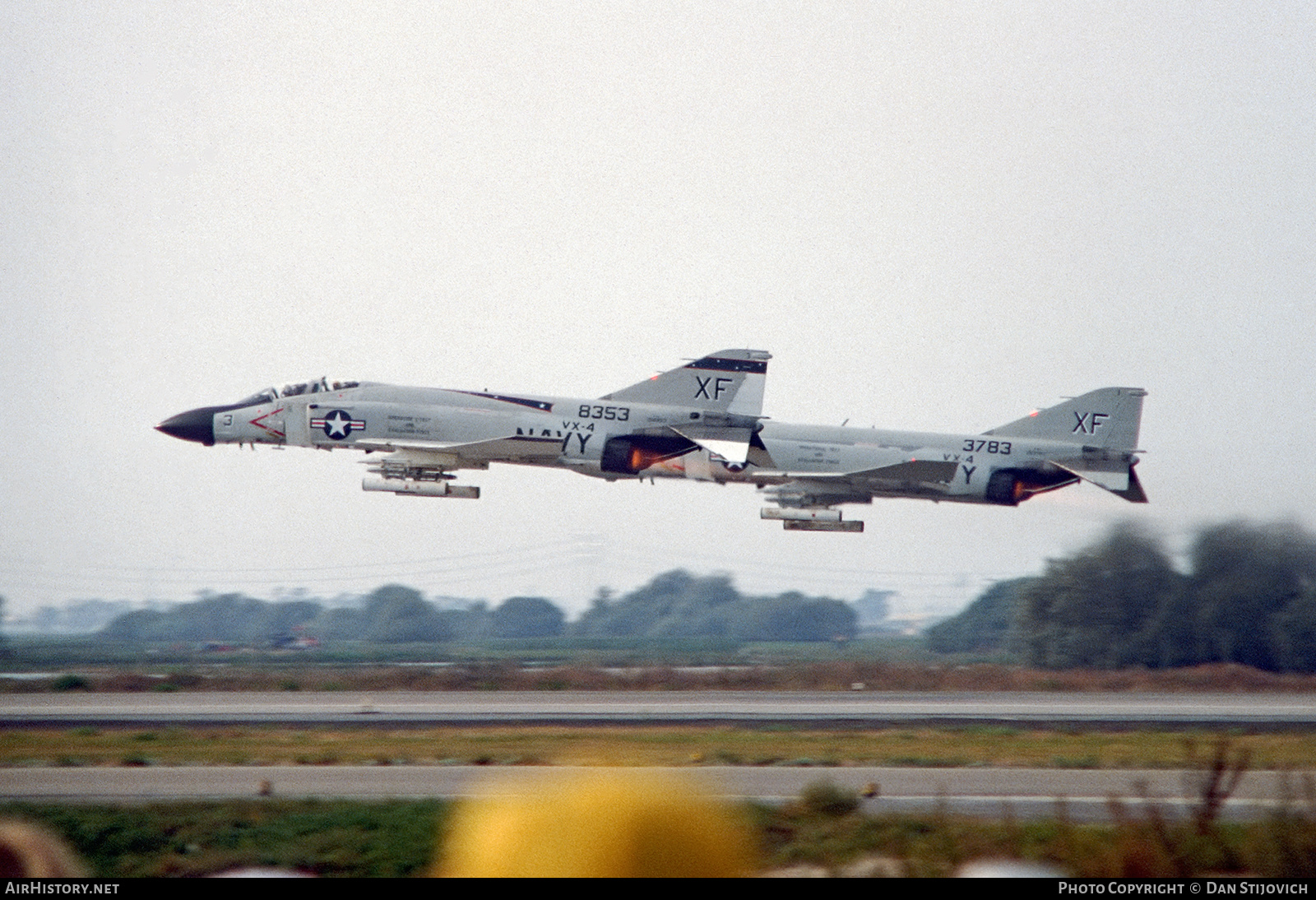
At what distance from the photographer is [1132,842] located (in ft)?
40.3

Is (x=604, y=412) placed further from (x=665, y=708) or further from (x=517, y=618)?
(x=517, y=618)

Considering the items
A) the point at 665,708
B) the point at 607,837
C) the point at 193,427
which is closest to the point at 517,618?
the point at 193,427

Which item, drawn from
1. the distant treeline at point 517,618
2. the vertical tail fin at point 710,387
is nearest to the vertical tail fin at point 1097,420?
the vertical tail fin at point 710,387

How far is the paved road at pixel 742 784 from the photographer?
17.7 m

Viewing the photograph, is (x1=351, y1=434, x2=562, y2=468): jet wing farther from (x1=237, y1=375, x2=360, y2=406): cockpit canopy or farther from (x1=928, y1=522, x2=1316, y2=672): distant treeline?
(x1=928, y1=522, x2=1316, y2=672): distant treeline

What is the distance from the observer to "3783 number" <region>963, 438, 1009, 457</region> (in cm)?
3978

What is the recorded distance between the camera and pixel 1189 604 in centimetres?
4322

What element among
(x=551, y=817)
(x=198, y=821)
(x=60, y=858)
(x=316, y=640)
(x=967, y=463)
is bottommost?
(x=316, y=640)

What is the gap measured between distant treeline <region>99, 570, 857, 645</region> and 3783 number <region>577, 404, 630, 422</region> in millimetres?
34815

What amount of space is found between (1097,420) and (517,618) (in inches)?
1730

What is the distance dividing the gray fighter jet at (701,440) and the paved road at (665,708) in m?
6.44

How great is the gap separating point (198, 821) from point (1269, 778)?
54.2ft

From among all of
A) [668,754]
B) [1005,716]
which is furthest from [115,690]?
[1005,716]
